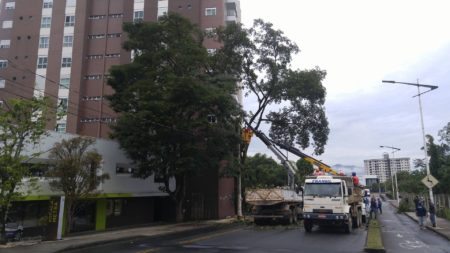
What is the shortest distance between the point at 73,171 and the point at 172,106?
7.89 meters

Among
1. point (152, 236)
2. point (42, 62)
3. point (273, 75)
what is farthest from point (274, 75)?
point (42, 62)

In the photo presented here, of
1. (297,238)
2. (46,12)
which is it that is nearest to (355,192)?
(297,238)

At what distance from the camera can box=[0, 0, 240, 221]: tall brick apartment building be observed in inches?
2306

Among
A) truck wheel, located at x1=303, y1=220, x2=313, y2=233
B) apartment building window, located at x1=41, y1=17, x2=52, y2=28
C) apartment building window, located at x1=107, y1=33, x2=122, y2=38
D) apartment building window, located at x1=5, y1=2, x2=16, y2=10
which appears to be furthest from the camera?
apartment building window, located at x1=5, y1=2, x2=16, y2=10

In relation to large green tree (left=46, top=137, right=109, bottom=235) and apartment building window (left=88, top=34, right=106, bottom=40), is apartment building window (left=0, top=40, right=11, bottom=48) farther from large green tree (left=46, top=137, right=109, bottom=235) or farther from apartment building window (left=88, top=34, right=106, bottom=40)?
large green tree (left=46, top=137, right=109, bottom=235)

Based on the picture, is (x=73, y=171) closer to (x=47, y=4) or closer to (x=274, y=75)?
(x=274, y=75)

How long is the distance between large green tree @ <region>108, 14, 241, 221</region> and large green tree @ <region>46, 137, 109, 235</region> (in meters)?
5.36

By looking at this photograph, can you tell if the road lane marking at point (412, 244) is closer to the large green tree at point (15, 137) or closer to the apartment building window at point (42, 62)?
the large green tree at point (15, 137)

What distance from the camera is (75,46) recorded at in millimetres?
60656

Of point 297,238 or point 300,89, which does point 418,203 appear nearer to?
point 297,238

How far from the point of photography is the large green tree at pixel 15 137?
1544 centimetres

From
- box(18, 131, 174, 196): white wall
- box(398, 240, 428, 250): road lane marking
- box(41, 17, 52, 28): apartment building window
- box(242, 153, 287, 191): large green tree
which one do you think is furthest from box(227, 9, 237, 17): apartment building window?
box(398, 240, 428, 250): road lane marking

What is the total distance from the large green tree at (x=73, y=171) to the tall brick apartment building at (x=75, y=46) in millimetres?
36794

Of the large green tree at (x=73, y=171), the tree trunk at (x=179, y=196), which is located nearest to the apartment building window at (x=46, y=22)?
the tree trunk at (x=179, y=196)
